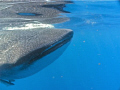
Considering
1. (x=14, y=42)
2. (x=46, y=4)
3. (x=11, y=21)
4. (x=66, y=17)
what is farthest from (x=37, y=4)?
(x=14, y=42)

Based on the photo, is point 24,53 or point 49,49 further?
point 49,49

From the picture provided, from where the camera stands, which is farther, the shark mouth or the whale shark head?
the shark mouth

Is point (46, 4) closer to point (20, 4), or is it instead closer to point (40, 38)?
point (20, 4)

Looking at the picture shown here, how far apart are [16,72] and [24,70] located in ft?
0.49

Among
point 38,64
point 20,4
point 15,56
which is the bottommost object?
point 38,64

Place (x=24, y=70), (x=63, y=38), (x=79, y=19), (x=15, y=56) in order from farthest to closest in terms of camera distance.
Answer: (x=79, y=19), (x=63, y=38), (x=24, y=70), (x=15, y=56)

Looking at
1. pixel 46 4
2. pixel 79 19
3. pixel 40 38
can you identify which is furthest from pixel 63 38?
pixel 79 19

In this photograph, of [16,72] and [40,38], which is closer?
[16,72]

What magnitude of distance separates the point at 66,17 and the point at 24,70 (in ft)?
13.7

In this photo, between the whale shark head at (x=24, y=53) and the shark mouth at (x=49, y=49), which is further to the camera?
the shark mouth at (x=49, y=49)

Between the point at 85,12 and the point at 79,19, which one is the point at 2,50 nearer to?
the point at 85,12

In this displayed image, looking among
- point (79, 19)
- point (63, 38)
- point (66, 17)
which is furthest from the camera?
point (79, 19)

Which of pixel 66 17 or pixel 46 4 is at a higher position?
pixel 46 4

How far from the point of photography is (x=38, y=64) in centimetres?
303
